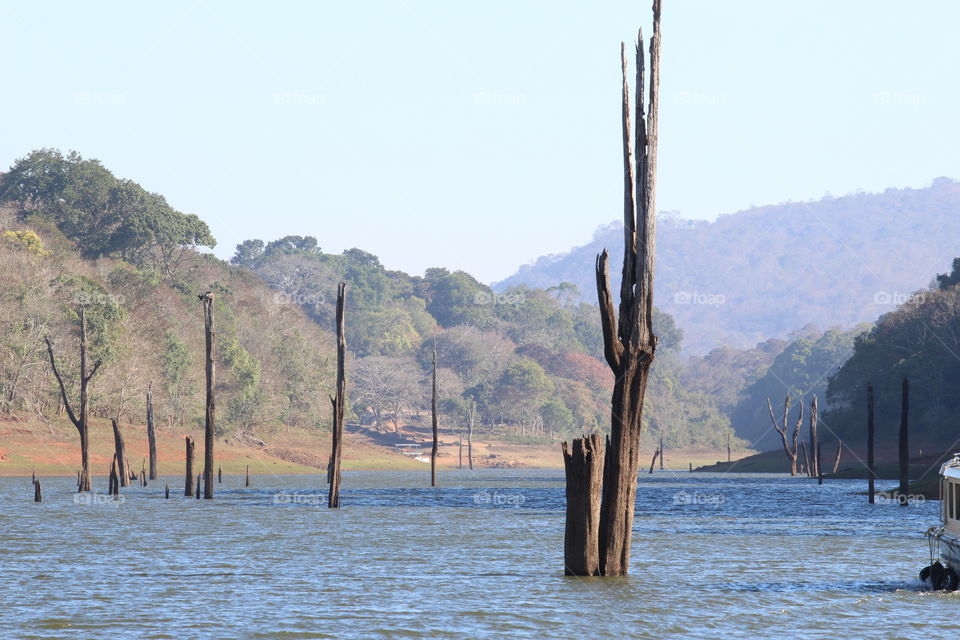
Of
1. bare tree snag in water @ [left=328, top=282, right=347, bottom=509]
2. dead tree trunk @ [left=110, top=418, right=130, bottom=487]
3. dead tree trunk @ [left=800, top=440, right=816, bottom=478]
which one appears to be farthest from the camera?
dead tree trunk @ [left=800, top=440, right=816, bottom=478]

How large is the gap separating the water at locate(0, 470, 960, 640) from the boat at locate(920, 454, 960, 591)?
0.43 meters

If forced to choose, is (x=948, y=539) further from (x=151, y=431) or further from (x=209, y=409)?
(x=151, y=431)

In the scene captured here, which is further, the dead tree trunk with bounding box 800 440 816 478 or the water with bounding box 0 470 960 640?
the dead tree trunk with bounding box 800 440 816 478

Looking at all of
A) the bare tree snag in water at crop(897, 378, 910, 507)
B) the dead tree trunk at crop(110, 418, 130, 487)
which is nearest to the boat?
the bare tree snag in water at crop(897, 378, 910, 507)

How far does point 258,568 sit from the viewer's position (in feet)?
103

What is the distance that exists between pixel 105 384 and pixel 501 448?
80772mm

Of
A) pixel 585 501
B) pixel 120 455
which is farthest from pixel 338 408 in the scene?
pixel 585 501

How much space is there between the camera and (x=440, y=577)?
1171 inches

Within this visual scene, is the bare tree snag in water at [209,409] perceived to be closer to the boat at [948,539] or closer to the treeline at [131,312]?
the treeline at [131,312]

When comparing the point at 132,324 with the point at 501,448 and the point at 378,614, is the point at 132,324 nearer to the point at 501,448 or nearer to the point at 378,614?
the point at 501,448

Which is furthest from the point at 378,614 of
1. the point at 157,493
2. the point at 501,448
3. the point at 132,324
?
the point at 501,448

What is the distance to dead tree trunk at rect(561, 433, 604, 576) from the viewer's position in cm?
2570

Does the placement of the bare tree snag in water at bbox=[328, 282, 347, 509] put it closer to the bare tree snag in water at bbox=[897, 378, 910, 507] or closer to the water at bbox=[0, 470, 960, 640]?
the water at bbox=[0, 470, 960, 640]

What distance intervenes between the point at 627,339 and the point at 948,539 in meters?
8.54
